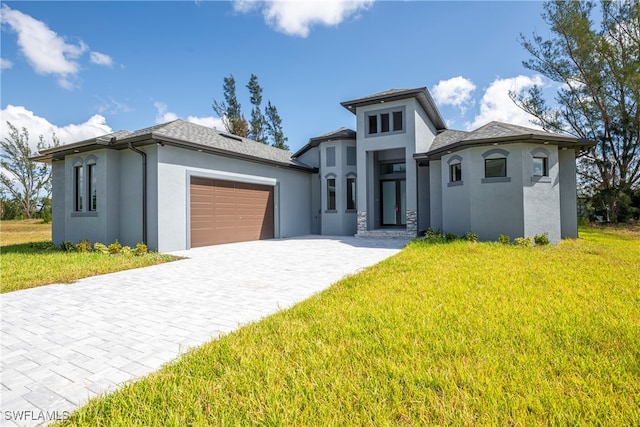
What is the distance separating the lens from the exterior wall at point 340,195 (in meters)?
15.9

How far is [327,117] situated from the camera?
26.2 metres

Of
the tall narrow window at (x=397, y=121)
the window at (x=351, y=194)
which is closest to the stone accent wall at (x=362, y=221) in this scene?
the window at (x=351, y=194)

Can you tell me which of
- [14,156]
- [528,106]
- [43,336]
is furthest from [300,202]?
[14,156]

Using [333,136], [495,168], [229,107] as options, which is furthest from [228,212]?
[229,107]

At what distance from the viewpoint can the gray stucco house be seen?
10.4m

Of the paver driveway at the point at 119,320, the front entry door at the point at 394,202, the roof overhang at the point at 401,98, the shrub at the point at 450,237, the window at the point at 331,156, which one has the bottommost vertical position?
the paver driveway at the point at 119,320

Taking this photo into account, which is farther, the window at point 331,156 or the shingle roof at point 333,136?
the window at point 331,156

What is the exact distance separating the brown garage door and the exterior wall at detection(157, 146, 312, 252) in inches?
14.4

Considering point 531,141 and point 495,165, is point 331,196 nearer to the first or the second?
point 495,165

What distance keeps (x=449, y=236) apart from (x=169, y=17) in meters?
13.4

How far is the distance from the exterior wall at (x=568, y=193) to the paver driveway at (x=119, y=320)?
1000cm

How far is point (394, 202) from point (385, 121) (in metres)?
4.72

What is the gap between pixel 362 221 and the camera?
15180mm

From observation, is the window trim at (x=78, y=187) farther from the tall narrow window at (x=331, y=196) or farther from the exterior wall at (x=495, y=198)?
the exterior wall at (x=495, y=198)
